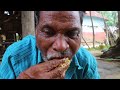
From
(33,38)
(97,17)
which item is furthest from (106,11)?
(33,38)

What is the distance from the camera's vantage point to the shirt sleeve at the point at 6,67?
2016mm

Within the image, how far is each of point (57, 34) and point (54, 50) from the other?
0.52 ft

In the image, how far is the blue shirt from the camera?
2045mm

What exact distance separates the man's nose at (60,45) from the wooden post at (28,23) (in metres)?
0.26

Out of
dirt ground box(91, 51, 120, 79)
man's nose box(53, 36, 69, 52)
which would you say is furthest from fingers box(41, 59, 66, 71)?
dirt ground box(91, 51, 120, 79)

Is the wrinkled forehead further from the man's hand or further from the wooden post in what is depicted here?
the man's hand

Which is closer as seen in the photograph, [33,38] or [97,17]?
[33,38]

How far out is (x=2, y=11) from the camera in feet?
7.63

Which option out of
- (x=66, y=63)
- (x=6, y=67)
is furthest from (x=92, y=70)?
(x=6, y=67)

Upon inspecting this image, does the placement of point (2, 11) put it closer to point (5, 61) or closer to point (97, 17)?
point (5, 61)

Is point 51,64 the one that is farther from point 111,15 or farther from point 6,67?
point 111,15

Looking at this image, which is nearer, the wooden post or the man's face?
the man's face

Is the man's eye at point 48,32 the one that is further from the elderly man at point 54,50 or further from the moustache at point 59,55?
the moustache at point 59,55
